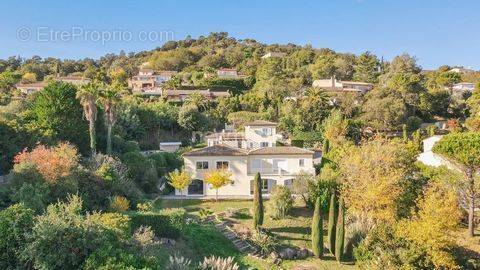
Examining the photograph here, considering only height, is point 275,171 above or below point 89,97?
below

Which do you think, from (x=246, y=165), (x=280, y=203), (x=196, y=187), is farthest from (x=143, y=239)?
(x=246, y=165)

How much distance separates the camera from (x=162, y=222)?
2494cm

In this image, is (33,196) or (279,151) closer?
(33,196)

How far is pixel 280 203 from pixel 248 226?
2940 millimetres

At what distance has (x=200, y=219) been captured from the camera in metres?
29.7

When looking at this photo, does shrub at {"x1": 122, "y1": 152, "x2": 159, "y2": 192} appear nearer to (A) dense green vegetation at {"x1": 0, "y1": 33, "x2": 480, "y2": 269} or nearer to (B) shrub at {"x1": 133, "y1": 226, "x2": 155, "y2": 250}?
(A) dense green vegetation at {"x1": 0, "y1": 33, "x2": 480, "y2": 269}

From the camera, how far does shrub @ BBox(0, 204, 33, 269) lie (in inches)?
639

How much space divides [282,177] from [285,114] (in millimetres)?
28371

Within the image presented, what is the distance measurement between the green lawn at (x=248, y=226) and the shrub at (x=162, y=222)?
121cm

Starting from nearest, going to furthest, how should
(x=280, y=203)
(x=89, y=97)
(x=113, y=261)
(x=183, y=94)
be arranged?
(x=113, y=261), (x=280, y=203), (x=89, y=97), (x=183, y=94)

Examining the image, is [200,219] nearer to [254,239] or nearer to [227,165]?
[254,239]

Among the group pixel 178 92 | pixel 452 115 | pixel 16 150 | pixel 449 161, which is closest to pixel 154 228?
pixel 16 150

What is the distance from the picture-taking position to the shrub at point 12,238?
16.2 metres

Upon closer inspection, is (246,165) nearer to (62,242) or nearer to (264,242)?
(264,242)
